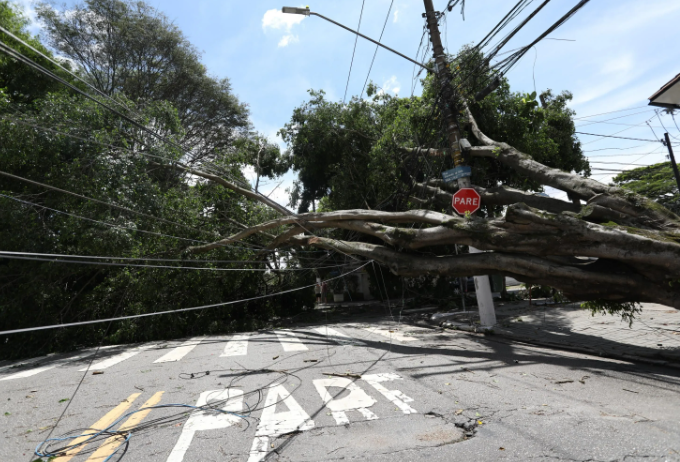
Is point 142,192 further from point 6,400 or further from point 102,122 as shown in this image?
point 6,400

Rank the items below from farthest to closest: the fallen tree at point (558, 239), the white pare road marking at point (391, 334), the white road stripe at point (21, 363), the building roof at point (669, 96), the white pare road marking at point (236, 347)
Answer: the building roof at point (669, 96), the white pare road marking at point (391, 334), the white road stripe at point (21, 363), the white pare road marking at point (236, 347), the fallen tree at point (558, 239)

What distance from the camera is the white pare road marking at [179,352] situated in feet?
30.4

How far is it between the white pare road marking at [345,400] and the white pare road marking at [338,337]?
3820 millimetres

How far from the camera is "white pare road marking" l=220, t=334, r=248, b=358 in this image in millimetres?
9594

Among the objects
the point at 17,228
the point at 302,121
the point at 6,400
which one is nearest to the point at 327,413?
the point at 6,400

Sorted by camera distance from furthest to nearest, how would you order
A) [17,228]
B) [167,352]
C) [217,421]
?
[17,228]
[167,352]
[217,421]

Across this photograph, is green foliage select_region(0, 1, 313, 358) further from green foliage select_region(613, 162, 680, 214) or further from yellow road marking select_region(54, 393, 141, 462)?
green foliage select_region(613, 162, 680, 214)

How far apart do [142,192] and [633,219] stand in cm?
1246

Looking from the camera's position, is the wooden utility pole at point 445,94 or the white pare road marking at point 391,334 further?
the white pare road marking at point 391,334

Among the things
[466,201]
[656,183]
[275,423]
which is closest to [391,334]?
[466,201]

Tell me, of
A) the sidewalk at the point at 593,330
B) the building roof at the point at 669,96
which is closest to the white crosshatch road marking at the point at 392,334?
the sidewalk at the point at 593,330

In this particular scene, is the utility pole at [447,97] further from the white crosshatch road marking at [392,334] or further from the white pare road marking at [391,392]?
the white pare road marking at [391,392]

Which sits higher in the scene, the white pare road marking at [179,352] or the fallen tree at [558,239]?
the fallen tree at [558,239]

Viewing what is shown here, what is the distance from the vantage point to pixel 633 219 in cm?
797
